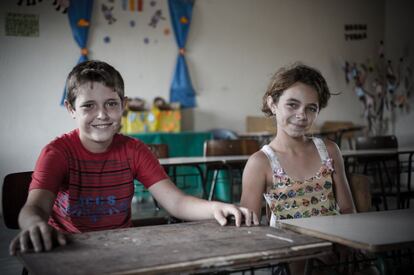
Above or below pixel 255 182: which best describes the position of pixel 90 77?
above

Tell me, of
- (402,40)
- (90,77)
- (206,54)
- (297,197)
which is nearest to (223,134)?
(206,54)

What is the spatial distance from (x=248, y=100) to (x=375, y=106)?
2409 mm

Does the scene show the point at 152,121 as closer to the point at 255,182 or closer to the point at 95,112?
the point at 255,182

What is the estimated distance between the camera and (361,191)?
1.74 meters

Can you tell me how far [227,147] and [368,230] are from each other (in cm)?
280

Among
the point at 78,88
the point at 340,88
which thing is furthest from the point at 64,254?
the point at 340,88

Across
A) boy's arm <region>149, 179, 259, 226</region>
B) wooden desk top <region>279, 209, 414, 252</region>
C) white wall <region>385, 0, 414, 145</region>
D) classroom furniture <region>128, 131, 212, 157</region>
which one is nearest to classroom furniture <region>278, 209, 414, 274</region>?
wooden desk top <region>279, 209, 414, 252</region>

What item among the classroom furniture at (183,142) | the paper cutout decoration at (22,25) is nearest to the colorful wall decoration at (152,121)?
the classroom furniture at (183,142)

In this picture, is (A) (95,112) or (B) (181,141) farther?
(B) (181,141)

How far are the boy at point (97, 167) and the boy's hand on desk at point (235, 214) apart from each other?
126mm

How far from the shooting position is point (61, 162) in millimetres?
1389

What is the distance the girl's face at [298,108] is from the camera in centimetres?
175

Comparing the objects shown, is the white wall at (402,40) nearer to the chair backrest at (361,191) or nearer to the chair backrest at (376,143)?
the chair backrest at (376,143)

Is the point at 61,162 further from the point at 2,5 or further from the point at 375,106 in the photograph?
the point at 375,106
